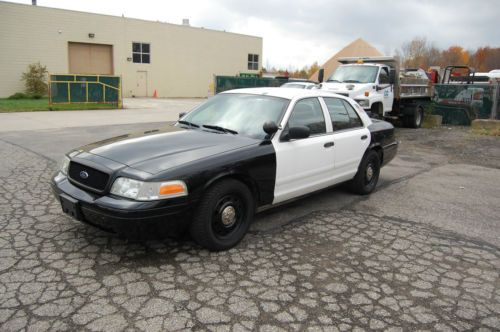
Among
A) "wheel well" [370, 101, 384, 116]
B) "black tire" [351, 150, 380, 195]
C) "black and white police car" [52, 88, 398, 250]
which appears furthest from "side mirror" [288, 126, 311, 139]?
"wheel well" [370, 101, 384, 116]

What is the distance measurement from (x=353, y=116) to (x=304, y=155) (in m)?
1.52

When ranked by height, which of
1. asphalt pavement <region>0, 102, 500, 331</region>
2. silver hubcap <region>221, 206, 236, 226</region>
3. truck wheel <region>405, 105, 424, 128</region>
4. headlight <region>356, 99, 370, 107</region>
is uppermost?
headlight <region>356, 99, 370, 107</region>

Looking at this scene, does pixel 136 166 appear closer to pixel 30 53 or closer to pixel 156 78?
pixel 30 53

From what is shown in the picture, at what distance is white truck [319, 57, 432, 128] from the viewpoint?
13.1 metres

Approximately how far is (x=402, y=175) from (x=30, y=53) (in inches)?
1072

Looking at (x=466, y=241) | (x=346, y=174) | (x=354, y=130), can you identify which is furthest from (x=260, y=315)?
(x=354, y=130)

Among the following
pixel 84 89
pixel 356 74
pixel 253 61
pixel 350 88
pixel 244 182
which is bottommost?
pixel 244 182

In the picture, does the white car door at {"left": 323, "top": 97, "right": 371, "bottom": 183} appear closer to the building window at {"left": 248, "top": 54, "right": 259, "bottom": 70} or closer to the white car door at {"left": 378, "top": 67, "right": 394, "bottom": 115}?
the white car door at {"left": 378, "top": 67, "right": 394, "bottom": 115}

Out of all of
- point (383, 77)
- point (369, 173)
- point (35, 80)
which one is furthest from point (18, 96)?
point (369, 173)

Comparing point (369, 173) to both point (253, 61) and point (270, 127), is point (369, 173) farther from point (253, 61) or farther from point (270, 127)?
point (253, 61)

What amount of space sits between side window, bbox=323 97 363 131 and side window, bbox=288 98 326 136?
0.24 meters

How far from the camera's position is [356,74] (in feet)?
45.9

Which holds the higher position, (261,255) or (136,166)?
(136,166)

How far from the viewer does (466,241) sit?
456 centimetres
